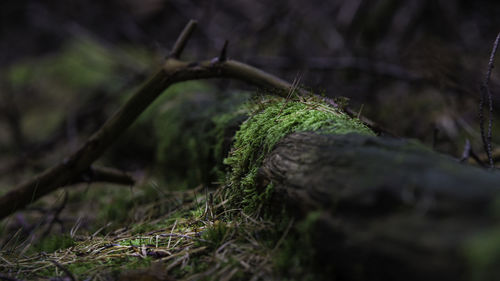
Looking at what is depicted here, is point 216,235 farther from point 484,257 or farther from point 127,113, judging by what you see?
point 127,113

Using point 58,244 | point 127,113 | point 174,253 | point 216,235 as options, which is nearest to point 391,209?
point 216,235

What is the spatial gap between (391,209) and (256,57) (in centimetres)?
382

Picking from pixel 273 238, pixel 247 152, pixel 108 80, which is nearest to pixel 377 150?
pixel 273 238

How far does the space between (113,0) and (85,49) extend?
1831mm

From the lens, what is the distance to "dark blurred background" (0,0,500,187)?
362cm

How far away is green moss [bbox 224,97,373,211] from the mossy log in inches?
1.7

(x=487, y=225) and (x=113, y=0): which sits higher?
(x=113, y=0)

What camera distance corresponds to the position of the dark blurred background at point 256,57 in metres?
3.62

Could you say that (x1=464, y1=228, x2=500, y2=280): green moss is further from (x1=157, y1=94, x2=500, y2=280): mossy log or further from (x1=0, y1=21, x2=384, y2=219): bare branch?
(x1=0, y1=21, x2=384, y2=219): bare branch

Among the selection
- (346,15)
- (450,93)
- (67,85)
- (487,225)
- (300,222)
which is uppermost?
(346,15)

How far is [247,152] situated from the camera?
1.66 meters

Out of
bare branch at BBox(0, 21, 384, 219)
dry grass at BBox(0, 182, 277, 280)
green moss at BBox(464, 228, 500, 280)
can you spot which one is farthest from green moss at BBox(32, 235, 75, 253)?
green moss at BBox(464, 228, 500, 280)

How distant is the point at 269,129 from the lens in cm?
163

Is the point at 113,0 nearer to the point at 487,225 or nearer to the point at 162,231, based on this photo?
the point at 162,231
